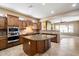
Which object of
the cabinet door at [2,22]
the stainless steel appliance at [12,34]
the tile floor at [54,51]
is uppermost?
the cabinet door at [2,22]

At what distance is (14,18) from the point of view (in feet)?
17.9

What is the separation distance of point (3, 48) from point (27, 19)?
3434 mm

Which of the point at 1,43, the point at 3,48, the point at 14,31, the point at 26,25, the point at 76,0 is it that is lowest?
the point at 3,48

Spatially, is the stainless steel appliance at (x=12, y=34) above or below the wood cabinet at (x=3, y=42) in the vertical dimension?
above

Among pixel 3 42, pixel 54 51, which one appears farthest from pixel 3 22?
pixel 54 51

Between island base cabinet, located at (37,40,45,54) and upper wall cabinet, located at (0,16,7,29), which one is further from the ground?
upper wall cabinet, located at (0,16,7,29)

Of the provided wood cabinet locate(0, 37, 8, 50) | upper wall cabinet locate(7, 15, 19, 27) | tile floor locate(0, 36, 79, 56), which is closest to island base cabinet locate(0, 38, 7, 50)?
wood cabinet locate(0, 37, 8, 50)

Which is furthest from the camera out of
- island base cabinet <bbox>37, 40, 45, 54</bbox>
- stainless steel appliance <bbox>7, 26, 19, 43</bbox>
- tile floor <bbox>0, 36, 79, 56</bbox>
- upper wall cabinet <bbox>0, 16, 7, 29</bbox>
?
stainless steel appliance <bbox>7, 26, 19, 43</bbox>

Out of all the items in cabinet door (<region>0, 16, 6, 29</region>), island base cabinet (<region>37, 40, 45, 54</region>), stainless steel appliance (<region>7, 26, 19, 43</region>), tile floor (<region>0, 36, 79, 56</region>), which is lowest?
tile floor (<region>0, 36, 79, 56</region>)

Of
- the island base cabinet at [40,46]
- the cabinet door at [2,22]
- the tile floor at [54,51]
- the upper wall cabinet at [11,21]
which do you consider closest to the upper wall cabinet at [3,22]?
the cabinet door at [2,22]

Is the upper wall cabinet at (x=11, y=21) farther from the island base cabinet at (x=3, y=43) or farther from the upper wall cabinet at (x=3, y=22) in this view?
the island base cabinet at (x=3, y=43)

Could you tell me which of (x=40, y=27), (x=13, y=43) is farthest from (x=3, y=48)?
(x=40, y=27)

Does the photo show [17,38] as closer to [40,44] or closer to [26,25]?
[26,25]

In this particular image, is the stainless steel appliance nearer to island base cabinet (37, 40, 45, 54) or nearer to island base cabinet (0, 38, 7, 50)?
island base cabinet (0, 38, 7, 50)
